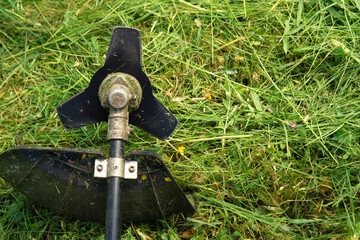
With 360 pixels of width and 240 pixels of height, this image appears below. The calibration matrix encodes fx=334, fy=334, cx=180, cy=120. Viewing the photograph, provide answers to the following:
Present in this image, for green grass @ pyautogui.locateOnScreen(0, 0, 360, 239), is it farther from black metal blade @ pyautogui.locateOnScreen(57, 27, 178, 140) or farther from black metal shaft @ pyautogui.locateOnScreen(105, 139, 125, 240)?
black metal shaft @ pyautogui.locateOnScreen(105, 139, 125, 240)

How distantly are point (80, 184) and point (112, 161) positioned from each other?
345 millimetres

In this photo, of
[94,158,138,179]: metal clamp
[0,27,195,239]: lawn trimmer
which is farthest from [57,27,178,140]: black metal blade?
[94,158,138,179]: metal clamp

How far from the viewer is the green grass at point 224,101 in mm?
2014

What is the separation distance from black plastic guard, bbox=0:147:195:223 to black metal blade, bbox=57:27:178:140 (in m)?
0.25

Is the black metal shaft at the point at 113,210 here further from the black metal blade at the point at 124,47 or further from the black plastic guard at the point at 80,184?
the black metal blade at the point at 124,47

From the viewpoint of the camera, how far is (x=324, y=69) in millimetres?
2334

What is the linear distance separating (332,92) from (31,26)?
2205mm

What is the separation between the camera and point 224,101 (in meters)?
2.24

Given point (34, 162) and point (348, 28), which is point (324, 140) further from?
point (34, 162)

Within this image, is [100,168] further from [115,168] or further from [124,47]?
[124,47]

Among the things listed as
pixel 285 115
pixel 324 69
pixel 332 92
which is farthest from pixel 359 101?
pixel 285 115

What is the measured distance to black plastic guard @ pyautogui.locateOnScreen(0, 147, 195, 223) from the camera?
170 cm

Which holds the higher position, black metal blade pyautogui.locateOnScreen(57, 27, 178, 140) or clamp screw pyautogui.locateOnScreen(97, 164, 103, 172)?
black metal blade pyautogui.locateOnScreen(57, 27, 178, 140)

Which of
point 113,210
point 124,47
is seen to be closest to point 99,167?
point 113,210
